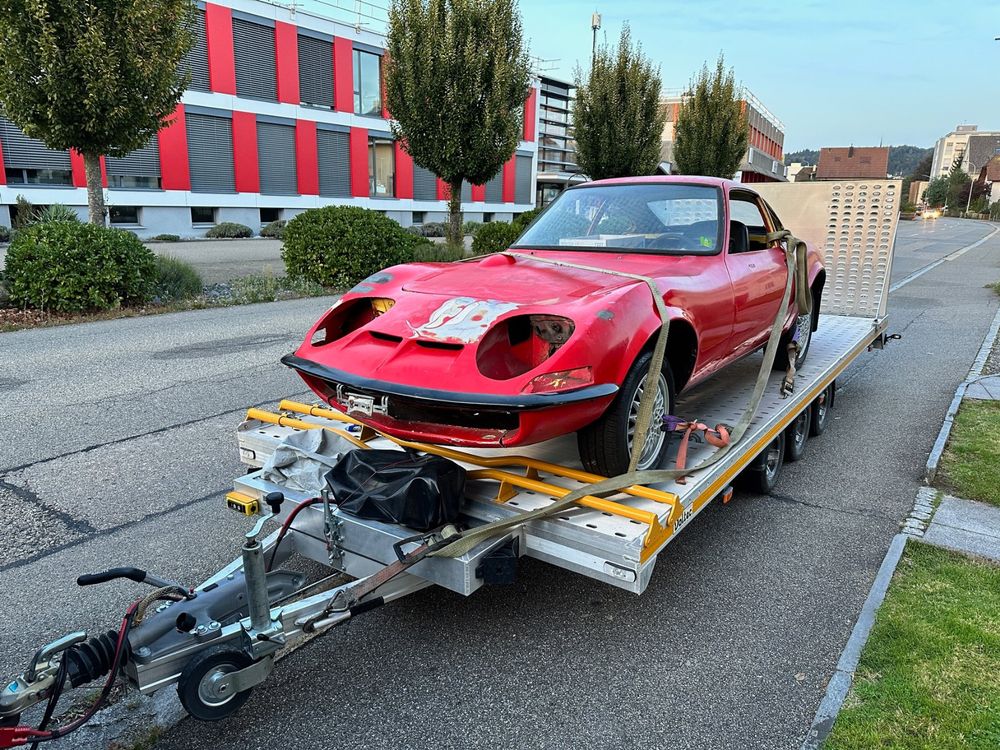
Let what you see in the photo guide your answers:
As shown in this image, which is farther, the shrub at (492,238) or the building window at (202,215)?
the building window at (202,215)

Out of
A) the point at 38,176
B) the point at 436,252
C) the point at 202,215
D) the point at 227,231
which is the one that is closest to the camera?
the point at 436,252

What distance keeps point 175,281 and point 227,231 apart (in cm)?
1793

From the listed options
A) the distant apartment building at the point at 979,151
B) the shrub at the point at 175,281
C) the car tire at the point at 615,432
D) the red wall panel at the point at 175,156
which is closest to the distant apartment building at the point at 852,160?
the distant apartment building at the point at 979,151

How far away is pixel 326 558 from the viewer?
299 cm

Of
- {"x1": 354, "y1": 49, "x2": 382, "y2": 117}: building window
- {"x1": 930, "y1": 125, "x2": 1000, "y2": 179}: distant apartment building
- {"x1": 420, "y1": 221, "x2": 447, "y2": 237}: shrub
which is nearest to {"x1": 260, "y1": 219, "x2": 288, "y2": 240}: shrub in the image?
{"x1": 420, "y1": 221, "x2": 447, "y2": 237}: shrub

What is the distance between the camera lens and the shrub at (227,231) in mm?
28891

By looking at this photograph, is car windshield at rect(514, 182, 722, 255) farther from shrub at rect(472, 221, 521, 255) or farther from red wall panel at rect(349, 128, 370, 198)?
red wall panel at rect(349, 128, 370, 198)

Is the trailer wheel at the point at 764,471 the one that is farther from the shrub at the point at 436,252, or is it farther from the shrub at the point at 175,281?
the shrub at the point at 436,252

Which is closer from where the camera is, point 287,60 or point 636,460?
point 636,460

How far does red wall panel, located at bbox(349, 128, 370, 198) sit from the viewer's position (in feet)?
111

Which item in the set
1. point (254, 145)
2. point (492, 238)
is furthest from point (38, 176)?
point (492, 238)

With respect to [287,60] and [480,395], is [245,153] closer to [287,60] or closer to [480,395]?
[287,60]

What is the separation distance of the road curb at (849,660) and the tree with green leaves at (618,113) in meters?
19.5

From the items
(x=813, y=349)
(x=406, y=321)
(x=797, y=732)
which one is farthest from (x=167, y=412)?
(x=813, y=349)
